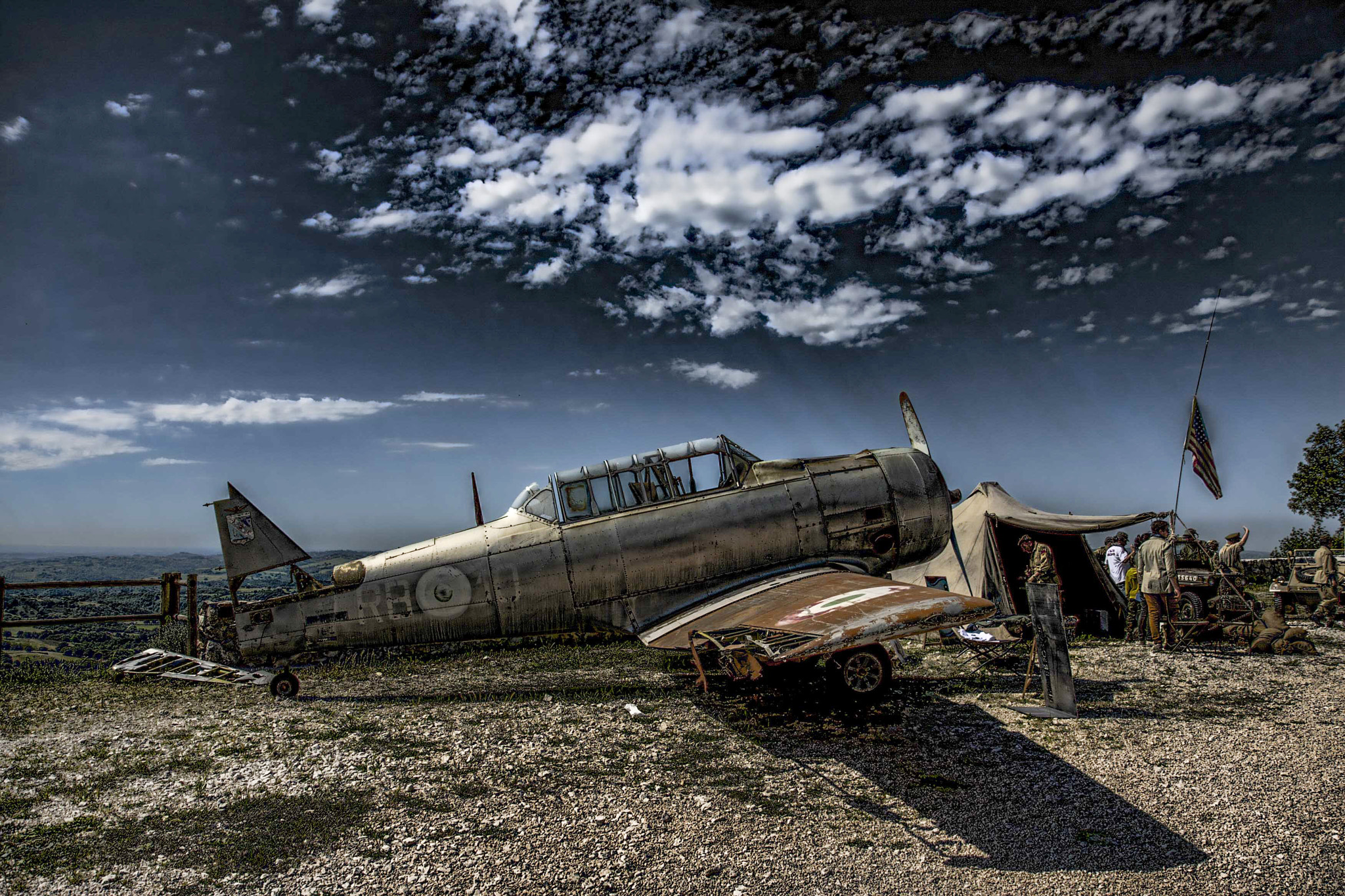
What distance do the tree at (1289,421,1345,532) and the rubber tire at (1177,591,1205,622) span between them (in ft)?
64.8

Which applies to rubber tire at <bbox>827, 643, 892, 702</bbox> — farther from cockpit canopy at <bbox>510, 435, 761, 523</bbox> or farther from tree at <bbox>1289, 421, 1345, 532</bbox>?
tree at <bbox>1289, 421, 1345, 532</bbox>

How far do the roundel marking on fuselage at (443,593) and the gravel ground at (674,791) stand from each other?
3.59 feet

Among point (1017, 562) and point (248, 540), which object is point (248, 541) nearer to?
point (248, 540)

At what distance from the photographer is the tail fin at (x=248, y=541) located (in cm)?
808

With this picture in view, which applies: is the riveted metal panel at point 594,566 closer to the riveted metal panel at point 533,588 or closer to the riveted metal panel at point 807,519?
the riveted metal panel at point 533,588

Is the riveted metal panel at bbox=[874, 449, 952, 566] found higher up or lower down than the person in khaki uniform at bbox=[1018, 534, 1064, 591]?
higher up

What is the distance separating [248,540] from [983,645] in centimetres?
1041

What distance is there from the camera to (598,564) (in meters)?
8.14

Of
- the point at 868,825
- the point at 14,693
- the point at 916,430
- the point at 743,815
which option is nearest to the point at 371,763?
the point at 743,815

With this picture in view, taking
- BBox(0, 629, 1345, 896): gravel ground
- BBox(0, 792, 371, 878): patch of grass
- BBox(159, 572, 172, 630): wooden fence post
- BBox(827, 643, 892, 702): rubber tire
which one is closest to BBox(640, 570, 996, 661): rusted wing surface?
BBox(827, 643, 892, 702): rubber tire

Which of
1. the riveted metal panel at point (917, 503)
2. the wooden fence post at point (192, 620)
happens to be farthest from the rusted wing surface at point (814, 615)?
the wooden fence post at point (192, 620)

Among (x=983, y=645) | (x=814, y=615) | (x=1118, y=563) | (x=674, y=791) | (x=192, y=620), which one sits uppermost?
(x=192, y=620)

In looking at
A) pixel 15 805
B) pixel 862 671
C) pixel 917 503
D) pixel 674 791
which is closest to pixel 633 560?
pixel 862 671

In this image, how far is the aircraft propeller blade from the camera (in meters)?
10.1
